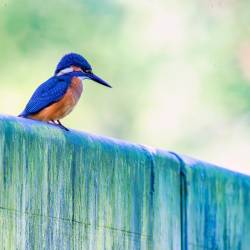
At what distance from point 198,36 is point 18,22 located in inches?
92.5

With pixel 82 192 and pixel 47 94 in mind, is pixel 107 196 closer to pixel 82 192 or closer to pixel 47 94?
pixel 82 192

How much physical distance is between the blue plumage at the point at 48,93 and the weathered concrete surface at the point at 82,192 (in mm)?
2105

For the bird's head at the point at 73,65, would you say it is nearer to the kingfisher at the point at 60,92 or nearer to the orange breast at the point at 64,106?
the kingfisher at the point at 60,92

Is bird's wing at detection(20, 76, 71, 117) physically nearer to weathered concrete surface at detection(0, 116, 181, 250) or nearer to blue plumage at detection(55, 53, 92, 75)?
blue plumage at detection(55, 53, 92, 75)

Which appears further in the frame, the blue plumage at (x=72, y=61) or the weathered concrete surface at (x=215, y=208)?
the blue plumage at (x=72, y=61)

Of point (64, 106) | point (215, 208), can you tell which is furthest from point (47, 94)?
point (215, 208)

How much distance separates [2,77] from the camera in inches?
452

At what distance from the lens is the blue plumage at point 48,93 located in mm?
7344

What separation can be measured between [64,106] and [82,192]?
294 centimetres

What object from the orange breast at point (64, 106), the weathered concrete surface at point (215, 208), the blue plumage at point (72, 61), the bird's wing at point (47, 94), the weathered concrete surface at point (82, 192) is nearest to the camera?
the weathered concrete surface at point (82, 192)

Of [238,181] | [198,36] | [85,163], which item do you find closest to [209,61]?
[198,36]

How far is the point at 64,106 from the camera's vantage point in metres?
7.70

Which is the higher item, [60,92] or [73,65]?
[73,65]

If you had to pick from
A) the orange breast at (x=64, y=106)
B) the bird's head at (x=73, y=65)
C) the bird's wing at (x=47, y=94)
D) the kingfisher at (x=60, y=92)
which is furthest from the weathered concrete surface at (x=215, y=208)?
the bird's head at (x=73, y=65)
